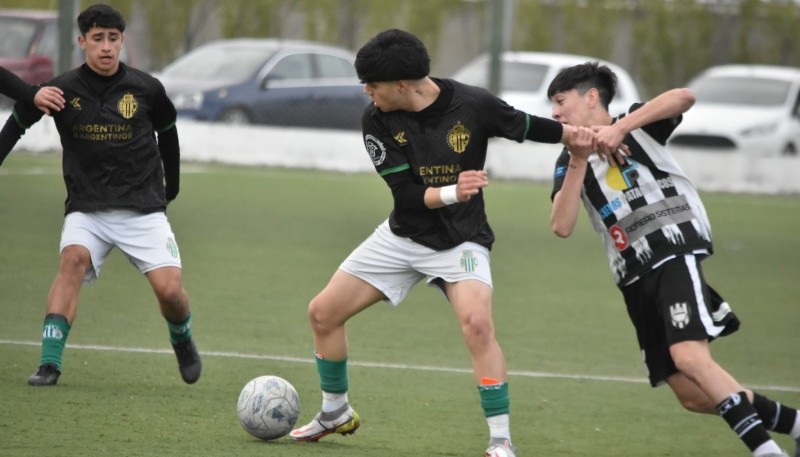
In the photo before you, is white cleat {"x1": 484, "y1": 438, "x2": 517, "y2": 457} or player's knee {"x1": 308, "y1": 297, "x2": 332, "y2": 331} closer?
white cleat {"x1": 484, "y1": 438, "x2": 517, "y2": 457}

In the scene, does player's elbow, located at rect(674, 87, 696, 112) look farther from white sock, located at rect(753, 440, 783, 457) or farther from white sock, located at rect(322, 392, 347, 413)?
white sock, located at rect(322, 392, 347, 413)

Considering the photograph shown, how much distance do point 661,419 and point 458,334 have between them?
225 centimetres

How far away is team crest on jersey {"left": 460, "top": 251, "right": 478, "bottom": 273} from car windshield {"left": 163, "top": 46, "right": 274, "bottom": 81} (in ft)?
45.5

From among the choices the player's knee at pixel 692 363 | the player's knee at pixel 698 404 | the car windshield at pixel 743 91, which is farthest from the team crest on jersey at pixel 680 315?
the car windshield at pixel 743 91

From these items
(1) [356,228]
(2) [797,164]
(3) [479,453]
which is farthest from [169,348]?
(2) [797,164]

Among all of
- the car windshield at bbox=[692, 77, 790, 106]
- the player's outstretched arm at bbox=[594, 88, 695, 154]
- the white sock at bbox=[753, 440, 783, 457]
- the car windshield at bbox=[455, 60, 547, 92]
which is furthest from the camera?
the car windshield at bbox=[692, 77, 790, 106]

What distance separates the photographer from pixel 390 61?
18.8 ft

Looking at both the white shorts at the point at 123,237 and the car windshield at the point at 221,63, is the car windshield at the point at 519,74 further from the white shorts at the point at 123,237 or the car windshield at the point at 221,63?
the white shorts at the point at 123,237

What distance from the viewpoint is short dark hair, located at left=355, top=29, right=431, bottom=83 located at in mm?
5730

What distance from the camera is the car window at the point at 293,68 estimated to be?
1983 cm

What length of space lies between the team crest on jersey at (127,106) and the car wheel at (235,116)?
12110 millimetres

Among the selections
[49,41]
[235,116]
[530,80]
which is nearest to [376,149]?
[49,41]

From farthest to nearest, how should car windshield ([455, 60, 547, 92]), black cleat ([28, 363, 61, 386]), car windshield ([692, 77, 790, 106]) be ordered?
car windshield ([692, 77, 790, 106])
car windshield ([455, 60, 547, 92])
black cleat ([28, 363, 61, 386])

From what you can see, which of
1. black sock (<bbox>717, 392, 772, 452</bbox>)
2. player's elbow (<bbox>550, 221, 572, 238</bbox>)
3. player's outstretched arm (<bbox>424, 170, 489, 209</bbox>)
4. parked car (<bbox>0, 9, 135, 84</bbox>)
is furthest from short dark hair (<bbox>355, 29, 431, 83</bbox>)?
parked car (<bbox>0, 9, 135, 84</bbox>)
